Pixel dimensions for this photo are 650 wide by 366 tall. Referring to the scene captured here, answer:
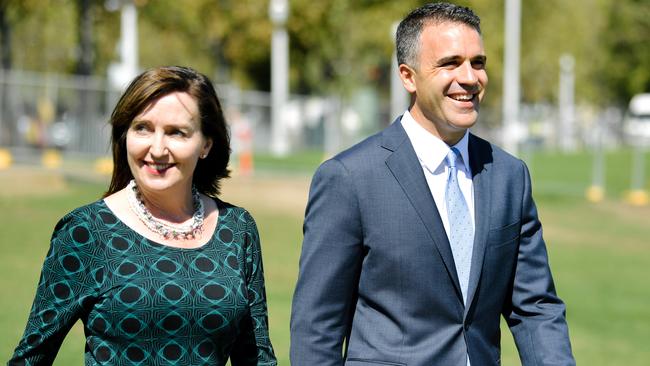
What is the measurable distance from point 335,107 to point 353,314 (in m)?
41.5

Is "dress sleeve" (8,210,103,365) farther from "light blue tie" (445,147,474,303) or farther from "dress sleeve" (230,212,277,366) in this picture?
"light blue tie" (445,147,474,303)

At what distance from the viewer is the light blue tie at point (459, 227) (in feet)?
13.2

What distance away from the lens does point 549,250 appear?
722 inches

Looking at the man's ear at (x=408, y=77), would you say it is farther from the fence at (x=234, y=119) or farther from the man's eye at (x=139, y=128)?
the fence at (x=234, y=119)

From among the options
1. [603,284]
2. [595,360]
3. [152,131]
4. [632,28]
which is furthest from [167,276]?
[632,28]

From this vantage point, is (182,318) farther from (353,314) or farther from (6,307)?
(6,307)

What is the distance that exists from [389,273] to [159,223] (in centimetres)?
73

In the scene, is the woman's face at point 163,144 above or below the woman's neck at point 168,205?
above

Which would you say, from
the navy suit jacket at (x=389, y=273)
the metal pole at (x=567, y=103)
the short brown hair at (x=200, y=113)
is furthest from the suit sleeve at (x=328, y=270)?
the metal pole at (x=567, y=103)

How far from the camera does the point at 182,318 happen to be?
385cm

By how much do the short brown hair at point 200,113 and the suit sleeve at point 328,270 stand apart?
1.31 feet

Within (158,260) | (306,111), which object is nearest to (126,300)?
(158,260)

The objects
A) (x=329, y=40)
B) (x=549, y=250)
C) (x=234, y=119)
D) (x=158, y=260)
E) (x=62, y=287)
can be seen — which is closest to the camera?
(x=62, y=287)

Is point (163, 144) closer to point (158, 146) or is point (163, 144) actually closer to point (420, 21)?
point (158, 146)
